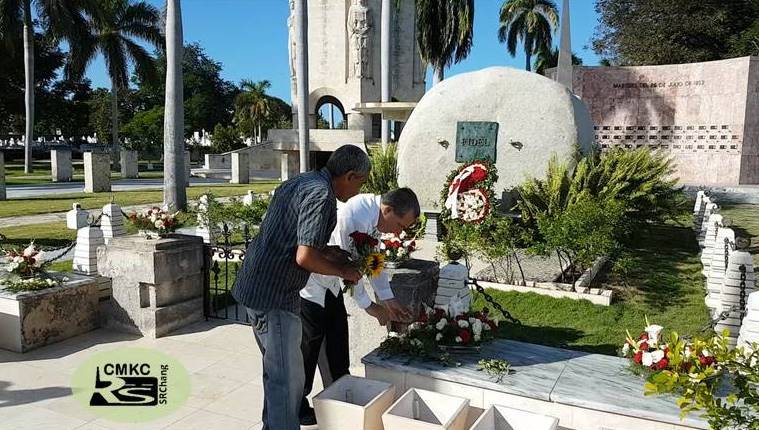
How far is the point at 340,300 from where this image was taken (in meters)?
3.61

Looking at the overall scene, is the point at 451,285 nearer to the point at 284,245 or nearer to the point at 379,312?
the point at 379,312

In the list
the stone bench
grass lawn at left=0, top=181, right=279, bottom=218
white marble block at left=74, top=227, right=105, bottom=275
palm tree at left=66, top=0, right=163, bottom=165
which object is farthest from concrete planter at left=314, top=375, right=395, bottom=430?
palm tree at left=66, top=0, right=163, bottom=165

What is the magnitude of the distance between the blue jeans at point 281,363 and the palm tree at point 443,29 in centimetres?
2280

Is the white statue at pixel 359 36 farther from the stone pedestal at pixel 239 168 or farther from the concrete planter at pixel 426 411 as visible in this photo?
the concrete planter at pixel 426 411

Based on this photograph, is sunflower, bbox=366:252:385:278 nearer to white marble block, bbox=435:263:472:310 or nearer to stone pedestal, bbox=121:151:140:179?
white marble block, bbox=435:263:472:310

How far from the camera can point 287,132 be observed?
30031 mm

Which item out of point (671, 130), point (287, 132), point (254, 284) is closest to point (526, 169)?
point (254, 284)

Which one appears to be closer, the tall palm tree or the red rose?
the red rose

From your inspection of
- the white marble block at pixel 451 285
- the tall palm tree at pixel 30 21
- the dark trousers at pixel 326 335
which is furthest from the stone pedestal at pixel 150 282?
the tall palm tree at pixel 30 21

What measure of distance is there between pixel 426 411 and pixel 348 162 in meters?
1.34

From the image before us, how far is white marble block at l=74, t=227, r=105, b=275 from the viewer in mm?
7059

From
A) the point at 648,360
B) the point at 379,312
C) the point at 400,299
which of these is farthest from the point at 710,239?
the point at 379,312

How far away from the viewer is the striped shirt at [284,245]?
8.41 feet
